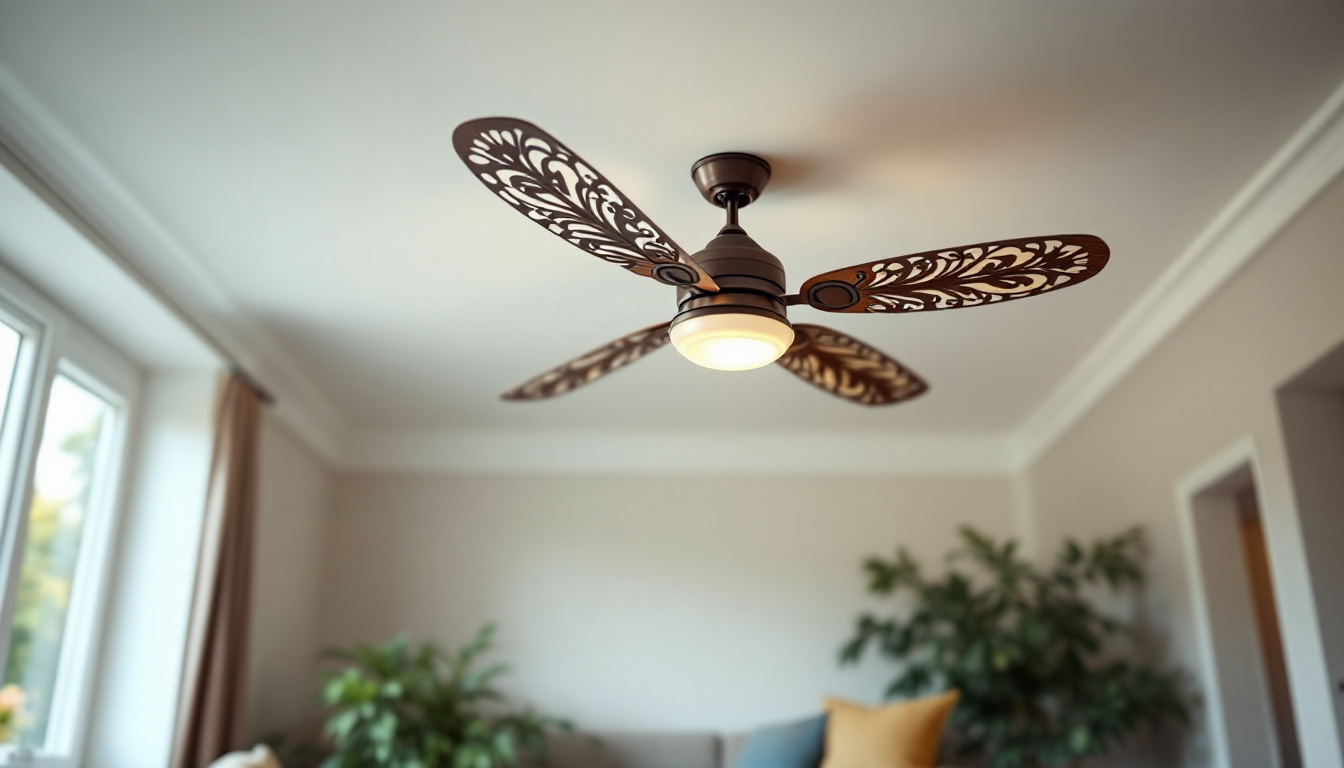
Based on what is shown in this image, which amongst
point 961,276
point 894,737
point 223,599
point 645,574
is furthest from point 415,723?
point 961,276

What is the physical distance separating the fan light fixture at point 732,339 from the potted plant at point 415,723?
211 centimetres

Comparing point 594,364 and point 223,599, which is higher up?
point 594,364

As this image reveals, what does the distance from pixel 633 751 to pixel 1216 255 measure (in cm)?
295

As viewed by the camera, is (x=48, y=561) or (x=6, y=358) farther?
(x=48, y=561)

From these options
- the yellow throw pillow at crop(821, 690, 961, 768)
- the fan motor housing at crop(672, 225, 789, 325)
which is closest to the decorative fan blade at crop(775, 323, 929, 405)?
the fan motor housing at crop(672, 225, 789, 325)

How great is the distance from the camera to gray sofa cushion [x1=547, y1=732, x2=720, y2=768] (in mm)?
4410

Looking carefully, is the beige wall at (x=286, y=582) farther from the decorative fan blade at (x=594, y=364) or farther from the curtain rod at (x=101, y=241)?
the decorative fan blade at (x=594, y=364)

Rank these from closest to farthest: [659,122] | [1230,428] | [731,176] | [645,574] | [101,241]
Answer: [659,122] → [731,176] → [101,241] → [1230,428] → [645,574]

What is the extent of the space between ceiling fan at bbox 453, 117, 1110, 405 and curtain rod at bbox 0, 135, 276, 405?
1328 mm

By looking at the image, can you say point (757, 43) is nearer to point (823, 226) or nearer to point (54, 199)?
point (823, 226)

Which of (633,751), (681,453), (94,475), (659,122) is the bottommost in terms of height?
(633,751)

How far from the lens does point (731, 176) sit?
2648mm

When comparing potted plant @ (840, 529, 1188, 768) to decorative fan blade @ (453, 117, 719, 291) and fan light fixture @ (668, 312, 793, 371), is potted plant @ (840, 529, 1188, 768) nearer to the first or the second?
fan light fixture @ (668, 312, 793, 371)

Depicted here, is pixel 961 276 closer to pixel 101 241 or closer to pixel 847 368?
pixel 847 368
